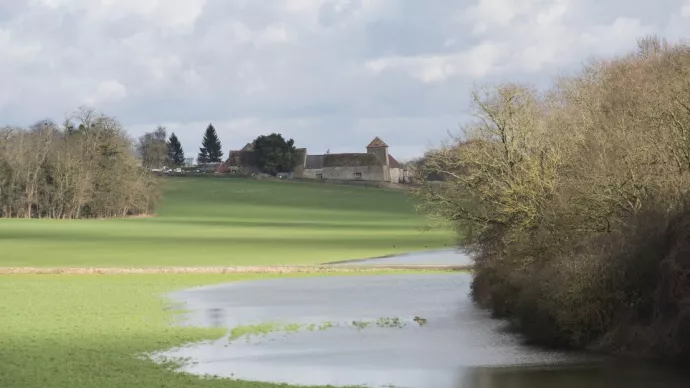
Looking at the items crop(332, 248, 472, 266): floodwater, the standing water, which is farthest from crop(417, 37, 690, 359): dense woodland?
crop(332, 248, 472, 266): floodwater

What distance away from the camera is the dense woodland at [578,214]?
23562 mm

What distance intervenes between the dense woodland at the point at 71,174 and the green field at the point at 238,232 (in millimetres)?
5096

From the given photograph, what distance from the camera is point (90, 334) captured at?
2591cm

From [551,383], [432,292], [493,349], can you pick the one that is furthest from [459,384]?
[432,292]

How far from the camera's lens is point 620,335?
24.0m

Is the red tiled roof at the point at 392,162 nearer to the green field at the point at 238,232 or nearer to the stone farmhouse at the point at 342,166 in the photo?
the stone farmhouse at the point at 342,166

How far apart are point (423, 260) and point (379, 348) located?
3263cm

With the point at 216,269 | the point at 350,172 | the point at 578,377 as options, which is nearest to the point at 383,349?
the point at 578,377

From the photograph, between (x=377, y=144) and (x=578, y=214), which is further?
(x=377, y=144)

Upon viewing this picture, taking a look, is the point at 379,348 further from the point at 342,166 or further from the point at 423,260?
the point at 342,166

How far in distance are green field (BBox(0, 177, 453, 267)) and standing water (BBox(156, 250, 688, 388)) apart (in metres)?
19.3

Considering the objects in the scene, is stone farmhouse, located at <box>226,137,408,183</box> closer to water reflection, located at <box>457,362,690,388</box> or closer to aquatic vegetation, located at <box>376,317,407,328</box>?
aquatic vegetation, located at <box>376,317,407,328</box>

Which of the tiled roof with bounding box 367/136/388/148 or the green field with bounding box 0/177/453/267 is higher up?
the tiled roof with bounding box 367/136/388/148

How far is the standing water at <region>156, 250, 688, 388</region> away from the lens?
20.3 m
